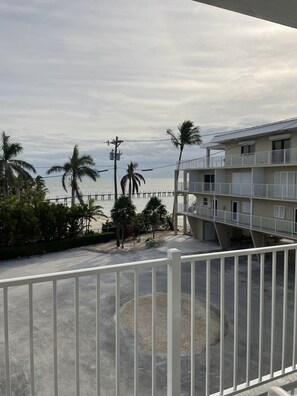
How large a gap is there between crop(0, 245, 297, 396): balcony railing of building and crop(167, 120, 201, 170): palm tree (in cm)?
1097

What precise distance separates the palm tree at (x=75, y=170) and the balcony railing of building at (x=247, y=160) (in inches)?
306

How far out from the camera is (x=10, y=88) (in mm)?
10172

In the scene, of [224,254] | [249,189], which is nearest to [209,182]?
[249,189]

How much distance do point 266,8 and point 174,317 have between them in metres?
1.54

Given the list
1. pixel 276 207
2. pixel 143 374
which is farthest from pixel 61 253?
pixel 143 374

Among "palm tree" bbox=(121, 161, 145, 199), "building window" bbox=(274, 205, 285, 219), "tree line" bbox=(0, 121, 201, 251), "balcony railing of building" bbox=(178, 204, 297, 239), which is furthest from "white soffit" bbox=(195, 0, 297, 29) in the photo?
"palm tree" bbox=(121, 161, 145, 199)

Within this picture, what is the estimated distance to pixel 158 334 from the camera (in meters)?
5.95

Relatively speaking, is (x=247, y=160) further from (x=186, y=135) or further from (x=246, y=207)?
(x=186, y=135)

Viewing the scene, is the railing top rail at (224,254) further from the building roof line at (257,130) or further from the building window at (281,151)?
the building roof line at (257,130)

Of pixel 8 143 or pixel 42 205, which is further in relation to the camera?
pixel 8 143

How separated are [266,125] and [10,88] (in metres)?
10.9

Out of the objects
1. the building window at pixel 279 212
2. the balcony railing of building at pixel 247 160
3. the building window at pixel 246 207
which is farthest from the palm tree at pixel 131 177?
the building window at pixel 279 212

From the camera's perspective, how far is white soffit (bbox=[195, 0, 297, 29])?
1.42 m

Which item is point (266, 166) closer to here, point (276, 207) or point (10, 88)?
point (276, 207)
